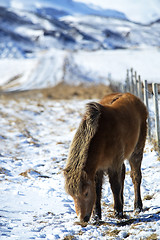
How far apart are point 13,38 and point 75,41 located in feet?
64.7

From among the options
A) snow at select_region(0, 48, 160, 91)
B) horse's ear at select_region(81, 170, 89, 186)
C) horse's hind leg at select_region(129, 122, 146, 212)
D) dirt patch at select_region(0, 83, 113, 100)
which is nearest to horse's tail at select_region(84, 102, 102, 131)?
horse's ear at select_region(81, 170, 89, 186)

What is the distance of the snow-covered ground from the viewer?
400 cm

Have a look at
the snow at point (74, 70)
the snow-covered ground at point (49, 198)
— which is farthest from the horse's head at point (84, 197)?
the snow at point (74, 70)

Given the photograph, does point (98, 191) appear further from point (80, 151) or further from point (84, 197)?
point (80, 151)

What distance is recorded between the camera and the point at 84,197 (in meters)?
3.73

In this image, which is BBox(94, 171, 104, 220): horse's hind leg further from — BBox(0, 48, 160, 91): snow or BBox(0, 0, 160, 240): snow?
BBox(0, 48, 160, 91): snow

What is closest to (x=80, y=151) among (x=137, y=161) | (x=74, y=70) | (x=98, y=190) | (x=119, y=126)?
(x=119, y=126)

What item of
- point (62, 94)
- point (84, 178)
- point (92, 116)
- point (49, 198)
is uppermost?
point (62, 94)

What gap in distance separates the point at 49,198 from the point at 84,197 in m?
1.87

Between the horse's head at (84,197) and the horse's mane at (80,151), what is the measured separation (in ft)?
0.05

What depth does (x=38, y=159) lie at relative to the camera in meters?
8.07

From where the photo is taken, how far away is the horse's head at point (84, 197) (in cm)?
369

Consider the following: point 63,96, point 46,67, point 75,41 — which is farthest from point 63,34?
point 63,96

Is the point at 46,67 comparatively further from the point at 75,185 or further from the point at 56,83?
the point at 75,185
